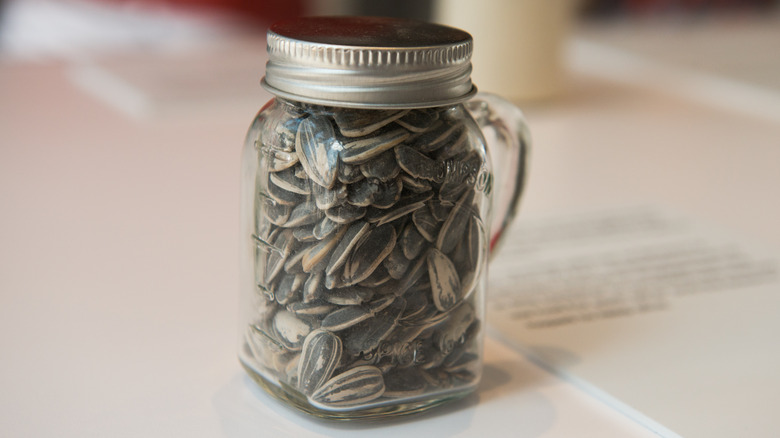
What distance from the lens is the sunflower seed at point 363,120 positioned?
0.39m

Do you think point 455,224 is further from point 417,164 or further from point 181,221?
point 181,221

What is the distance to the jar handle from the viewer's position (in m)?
0.49

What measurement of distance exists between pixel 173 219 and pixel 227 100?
0.38 metres

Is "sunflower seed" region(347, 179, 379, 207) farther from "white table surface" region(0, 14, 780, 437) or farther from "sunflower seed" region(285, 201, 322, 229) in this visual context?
"white table surface" region(0, 14, 780, 437)

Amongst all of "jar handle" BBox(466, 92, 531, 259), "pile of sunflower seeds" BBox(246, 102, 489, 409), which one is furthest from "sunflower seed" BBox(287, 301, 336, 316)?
"jar handle" BBox(466, 92, 531, 259)

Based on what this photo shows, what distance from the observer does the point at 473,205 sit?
43cm

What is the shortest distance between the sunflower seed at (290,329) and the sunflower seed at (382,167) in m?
0.08

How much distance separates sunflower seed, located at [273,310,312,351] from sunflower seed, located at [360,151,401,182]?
82mm

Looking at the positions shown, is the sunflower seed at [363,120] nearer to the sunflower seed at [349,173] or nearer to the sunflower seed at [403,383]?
the sunflower seed at [349,173]

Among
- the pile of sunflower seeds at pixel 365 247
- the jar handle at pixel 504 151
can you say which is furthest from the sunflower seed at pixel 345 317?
the jar handle at pixel 504 151

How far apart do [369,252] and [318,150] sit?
0.18 feet

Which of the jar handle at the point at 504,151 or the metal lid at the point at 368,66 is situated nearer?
the metal lid at the point at 368,66

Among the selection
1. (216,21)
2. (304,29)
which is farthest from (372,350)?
(216,21)

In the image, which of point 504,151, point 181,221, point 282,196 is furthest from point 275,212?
point 181,221
